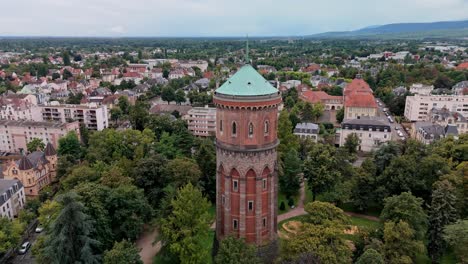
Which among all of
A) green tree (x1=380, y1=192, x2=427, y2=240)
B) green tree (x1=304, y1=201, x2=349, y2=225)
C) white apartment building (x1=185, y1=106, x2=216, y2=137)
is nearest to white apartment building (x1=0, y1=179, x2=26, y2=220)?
white apartment building (x1=185, y1=106, x2=216, y2=137)

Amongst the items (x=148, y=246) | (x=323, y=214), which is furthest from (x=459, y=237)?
(x=148, y=246)

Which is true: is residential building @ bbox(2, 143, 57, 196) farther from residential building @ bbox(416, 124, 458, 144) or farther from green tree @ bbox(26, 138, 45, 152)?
residential building @ bbox(416, 124, 458, 144)

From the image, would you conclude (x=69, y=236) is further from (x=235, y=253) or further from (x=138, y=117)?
(x=138, y=117)

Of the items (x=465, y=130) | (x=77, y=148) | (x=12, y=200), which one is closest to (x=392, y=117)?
(x=465, y=130)

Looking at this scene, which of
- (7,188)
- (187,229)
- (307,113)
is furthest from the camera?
(307,113)

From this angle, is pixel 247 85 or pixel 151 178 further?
pixel 151 178
